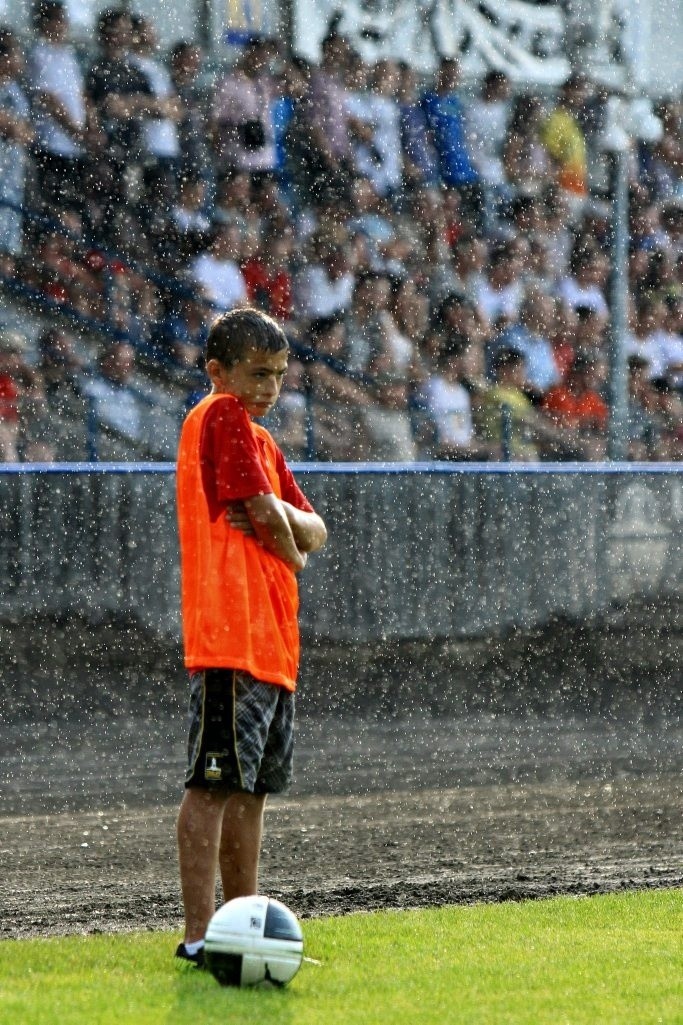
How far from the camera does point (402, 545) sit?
42.7 feet

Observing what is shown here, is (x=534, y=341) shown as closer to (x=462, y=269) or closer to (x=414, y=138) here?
(x=462, y=269)

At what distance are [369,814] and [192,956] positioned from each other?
2992 millimetres

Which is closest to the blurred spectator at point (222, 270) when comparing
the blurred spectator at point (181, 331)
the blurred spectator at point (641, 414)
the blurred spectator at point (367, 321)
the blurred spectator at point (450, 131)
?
the blurred spectator at point (181, 331)

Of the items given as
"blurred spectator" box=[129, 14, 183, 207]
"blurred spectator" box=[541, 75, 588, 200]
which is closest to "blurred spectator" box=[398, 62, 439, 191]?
"blurred spectator" box=[541, 75, 588, 200]

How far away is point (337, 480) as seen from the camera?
504 inches

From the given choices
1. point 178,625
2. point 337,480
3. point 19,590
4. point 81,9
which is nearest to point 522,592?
point 337,480

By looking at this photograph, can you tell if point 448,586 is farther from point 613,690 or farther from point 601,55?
point 601,55

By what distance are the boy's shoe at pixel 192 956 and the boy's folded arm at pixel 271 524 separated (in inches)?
37.9

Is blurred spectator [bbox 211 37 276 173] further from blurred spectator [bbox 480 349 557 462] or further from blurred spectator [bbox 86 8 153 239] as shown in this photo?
blurred spectator [bbox 480 349 557 462]

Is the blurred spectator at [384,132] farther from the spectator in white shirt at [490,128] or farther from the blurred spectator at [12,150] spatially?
the blurred spectator at [12,150]

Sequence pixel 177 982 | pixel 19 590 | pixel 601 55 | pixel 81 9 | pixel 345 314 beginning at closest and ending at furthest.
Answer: pixel 177 982 → pixel 19 590 → pixel 81 9 → pixel 345 314 → pixel 601 55

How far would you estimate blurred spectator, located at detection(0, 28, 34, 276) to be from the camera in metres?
12.2

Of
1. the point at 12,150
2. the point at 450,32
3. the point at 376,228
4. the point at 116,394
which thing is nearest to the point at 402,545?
the point at 116,394

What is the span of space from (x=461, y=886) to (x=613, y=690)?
6.32 meters
